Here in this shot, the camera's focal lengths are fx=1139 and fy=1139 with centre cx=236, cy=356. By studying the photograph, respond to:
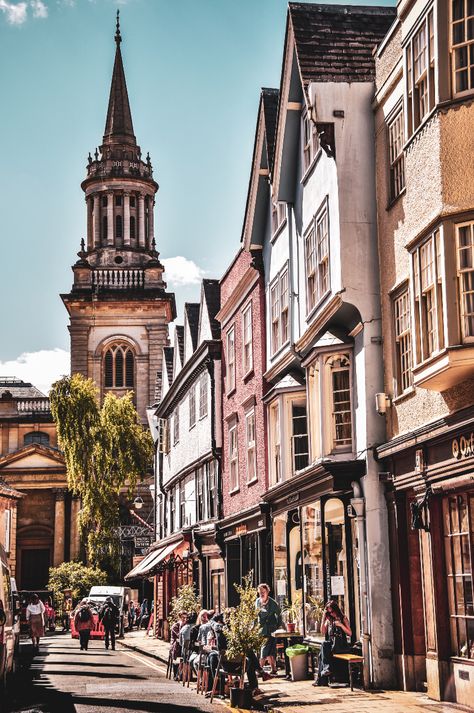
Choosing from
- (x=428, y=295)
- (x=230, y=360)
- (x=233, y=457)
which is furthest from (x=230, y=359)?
(x=428, y=295)

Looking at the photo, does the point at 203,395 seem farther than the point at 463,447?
Yes

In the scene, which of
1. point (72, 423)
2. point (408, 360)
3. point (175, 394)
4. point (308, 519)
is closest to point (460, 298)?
point (408, 360)

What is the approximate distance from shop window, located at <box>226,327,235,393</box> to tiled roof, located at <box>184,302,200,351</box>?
6079mm

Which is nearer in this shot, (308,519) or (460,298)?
(460,298)

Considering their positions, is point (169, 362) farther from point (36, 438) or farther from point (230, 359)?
point (36, 438)

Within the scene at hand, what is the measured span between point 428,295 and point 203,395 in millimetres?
20778

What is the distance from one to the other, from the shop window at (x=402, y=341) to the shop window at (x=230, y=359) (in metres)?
13.2

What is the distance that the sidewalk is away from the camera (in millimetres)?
14789

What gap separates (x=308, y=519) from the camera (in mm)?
22359

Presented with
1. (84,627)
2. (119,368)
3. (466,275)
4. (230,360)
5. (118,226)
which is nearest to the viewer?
(466,275)

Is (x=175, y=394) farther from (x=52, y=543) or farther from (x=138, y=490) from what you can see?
(x=52, y=543)

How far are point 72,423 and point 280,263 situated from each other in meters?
39.2

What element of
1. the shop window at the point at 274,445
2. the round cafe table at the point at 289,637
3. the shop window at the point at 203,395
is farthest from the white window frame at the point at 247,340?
the round cafe table at the point at 289,637

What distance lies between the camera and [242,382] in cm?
2962
